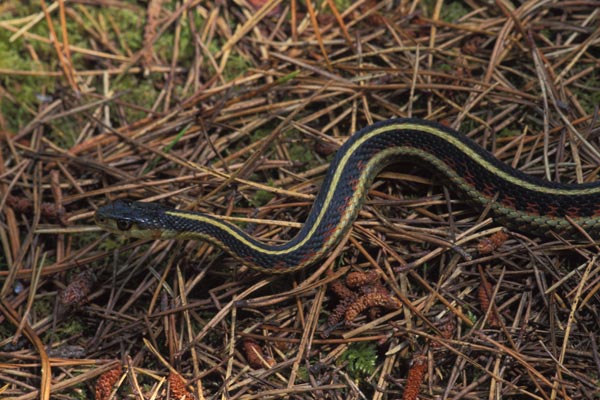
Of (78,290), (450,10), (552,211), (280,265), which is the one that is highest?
(450,10)

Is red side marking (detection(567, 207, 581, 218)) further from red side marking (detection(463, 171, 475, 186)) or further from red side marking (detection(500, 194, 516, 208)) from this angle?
red side marking (detection(463, 171, 475, 186))

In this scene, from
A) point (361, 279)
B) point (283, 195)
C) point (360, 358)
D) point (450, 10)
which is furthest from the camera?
point (450, 10)

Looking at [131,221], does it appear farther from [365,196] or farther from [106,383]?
[365,196]

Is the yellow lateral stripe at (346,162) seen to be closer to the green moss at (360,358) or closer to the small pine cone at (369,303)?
the small pine cone at (369,303)

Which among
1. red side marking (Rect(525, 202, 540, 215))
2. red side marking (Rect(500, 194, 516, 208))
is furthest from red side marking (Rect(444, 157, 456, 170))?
red side marking (Rect(525, 202, 540, 215))

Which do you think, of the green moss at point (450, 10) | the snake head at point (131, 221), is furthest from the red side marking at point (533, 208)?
the snake head at point (131, 221)

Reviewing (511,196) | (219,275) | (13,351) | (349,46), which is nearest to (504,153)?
(511,196)

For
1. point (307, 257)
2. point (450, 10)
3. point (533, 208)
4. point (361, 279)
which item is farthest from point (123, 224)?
point (450, 10)
